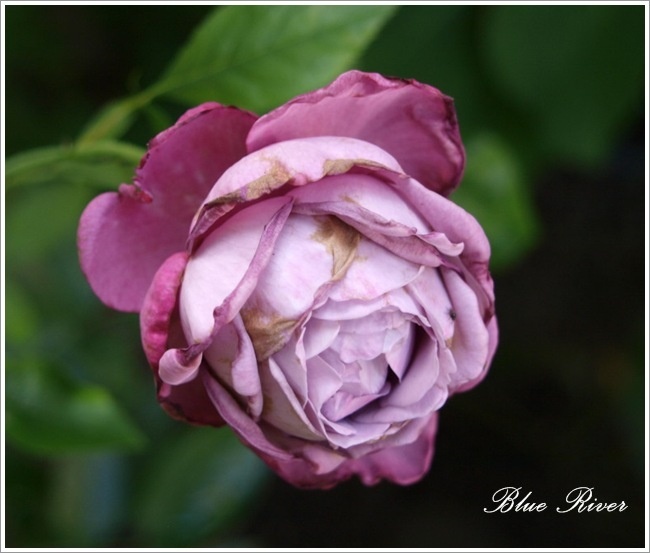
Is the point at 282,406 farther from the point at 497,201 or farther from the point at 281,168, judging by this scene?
the point at 497,201

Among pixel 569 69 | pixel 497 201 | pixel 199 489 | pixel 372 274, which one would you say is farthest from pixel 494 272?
pixel 372 274

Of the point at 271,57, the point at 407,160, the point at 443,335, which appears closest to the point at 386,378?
the point at 443,335

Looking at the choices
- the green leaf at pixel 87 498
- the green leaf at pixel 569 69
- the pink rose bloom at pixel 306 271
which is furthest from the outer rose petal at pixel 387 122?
the green leaf at pixel 87 498

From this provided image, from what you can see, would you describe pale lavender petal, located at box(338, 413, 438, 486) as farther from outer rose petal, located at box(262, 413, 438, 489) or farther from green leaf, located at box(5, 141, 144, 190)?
green leaf, located at box(5, 141, 144, 190)

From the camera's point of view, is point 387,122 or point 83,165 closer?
point 387,122

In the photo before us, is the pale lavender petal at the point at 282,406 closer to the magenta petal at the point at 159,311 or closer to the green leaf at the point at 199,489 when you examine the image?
the magenta petal at the point at 159,311

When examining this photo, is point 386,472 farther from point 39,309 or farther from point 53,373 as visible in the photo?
point 39,309

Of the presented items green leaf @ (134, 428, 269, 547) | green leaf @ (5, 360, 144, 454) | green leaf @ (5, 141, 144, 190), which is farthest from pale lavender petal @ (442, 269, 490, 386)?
green leaf @ (134, 428, 269, 547)
